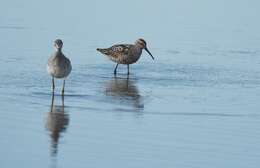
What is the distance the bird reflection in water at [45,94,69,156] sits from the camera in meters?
11.2

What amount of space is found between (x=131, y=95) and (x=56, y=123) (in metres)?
3.56

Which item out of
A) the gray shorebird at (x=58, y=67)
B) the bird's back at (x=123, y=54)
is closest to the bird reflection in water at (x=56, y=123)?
the gray shorebird at (x=58, y=67)

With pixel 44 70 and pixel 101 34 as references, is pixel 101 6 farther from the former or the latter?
pixel 44 70

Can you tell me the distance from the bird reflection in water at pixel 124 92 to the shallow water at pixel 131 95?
0.07ft

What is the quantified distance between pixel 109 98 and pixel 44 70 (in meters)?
3.53

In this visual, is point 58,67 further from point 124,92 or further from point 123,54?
point 123,54

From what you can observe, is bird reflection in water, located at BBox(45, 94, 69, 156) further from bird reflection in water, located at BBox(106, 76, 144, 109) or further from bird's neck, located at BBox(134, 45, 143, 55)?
bird's neck, located at BBox(134, 45, 143, 55)

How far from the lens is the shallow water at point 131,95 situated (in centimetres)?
1077

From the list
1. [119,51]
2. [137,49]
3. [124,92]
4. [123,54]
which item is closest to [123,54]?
[123,54]

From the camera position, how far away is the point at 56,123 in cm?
1260

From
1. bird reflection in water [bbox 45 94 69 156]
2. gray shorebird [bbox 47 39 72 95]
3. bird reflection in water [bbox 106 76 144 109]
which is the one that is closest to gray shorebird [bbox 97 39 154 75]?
bird reflection in water [bbox 106 76 144 109]

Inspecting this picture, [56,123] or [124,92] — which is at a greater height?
[124,92]

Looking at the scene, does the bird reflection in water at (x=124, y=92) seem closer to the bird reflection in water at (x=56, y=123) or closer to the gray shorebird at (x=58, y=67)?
the gray shorebird at (x=58, y=67)

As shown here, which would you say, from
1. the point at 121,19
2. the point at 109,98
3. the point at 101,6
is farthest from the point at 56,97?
the point at 101,6
